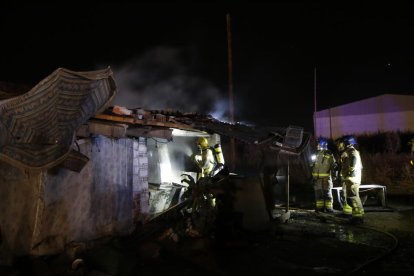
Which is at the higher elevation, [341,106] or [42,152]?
[341,106]

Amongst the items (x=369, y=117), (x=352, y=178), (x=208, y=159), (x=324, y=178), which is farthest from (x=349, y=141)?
(x=369, y=117)

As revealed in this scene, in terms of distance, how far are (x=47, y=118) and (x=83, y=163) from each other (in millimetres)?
1277

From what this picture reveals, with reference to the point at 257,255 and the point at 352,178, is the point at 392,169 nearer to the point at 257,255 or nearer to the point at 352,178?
the point at 352,178

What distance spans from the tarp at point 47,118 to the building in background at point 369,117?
2648 centimetres

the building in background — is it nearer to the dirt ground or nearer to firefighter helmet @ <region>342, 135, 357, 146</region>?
firefighter helmet @ <region>342, 135, 357, 146</region>

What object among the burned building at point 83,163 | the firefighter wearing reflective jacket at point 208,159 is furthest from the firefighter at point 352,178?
the firefighter wearing reflective jacket at point 208,159

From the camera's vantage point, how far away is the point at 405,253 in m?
7.39

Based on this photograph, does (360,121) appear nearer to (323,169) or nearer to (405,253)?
(323,169)

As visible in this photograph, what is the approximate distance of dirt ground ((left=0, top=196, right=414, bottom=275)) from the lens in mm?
6215

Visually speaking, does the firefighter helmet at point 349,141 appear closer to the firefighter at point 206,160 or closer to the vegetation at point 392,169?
the firefighter at point 206,160

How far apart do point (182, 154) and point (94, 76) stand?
32.7 ft

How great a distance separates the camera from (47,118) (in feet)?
16.2

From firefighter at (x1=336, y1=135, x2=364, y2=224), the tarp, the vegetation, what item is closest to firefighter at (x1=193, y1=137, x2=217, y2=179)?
firefighter at (x1=336, y1=135, x2=364, y2=224)

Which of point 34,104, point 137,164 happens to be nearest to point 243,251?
point 137,164
